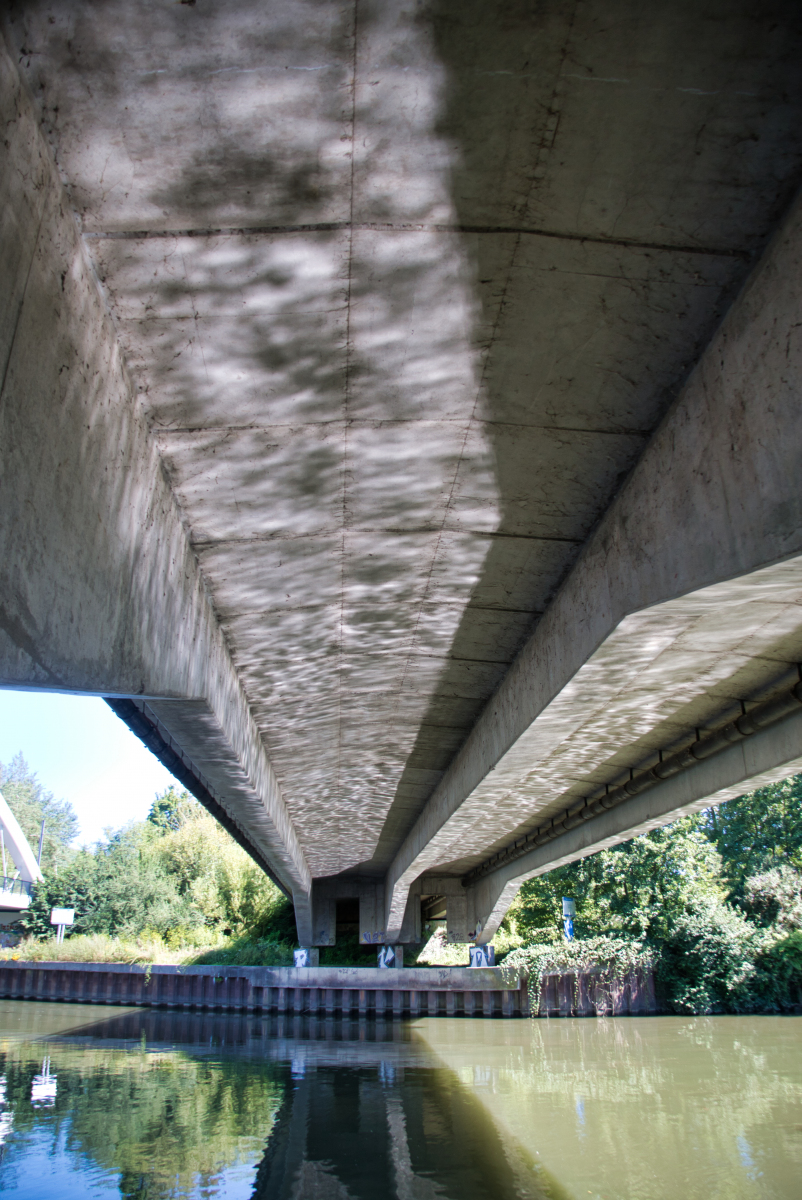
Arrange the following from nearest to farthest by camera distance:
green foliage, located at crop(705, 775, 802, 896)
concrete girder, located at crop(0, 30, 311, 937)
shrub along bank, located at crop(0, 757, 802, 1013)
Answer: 1. concrete girder, located at crop(0, 30, 311, 937)
2. shrub along bank, located at crop(0, 757, 802, 1013)
3. green foliage, located at crop(705, 775, 802, 896)

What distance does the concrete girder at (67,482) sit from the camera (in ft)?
9.25

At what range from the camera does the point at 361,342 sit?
438 centimetres

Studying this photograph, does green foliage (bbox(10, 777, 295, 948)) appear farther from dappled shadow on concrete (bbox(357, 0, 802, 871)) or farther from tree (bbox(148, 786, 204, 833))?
dappled shadow on concrete (bbox(357, 0, 802, 871))

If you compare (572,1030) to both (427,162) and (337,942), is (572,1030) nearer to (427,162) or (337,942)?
(337,942)

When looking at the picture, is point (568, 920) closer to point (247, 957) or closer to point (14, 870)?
point (247, 957)

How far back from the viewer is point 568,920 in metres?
29.4

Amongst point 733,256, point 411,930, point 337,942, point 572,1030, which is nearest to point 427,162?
→ point 733,256

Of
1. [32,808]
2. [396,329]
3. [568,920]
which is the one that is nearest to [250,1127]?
[396,329]

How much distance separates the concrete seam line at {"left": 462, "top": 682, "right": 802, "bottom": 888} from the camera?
8945 mm

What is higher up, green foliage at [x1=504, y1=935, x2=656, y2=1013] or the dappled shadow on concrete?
the dappled shadow on concrete

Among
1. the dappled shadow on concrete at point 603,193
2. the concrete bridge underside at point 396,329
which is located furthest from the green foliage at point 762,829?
the dappled shadow on concrete at point 603,193

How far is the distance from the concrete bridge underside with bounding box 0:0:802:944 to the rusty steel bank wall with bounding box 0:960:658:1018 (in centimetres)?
2417

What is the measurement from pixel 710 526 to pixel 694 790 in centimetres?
916

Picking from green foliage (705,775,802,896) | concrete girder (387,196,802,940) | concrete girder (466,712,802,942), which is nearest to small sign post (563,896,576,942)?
concrete girder (466,712,802,942)
